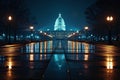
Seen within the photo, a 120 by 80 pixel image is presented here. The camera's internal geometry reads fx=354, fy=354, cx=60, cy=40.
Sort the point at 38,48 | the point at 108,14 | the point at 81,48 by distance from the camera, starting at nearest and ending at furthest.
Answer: the point at 38,48
the point at 81,48
the point at 108,14

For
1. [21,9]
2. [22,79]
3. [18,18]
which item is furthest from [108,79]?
[21,9]

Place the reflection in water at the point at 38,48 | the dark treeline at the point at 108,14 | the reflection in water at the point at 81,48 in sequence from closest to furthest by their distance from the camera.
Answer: the reflection in water at the point at 38,48 → the reflection in water at the point at 81,48 → the dark treeline at the point at 108,14

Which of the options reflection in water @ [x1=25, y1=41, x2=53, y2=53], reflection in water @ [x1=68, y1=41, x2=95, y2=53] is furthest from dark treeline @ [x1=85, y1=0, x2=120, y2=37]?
reflection in water @ [x1=25, y1=41, x2=53, y2=53]

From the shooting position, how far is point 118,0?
8562 cm

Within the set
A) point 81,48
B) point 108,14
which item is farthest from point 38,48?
point 108,14

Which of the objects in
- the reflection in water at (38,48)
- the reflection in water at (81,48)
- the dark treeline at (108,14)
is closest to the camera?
the reflection in water at (38,48)

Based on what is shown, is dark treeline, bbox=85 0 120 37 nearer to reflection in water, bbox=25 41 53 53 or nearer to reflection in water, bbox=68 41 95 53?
reflection in water, bbox=68 41 95 53

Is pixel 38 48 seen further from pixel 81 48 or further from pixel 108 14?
pixel 108 14

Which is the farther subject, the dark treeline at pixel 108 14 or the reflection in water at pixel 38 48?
the dark treeline at pixel 108 14

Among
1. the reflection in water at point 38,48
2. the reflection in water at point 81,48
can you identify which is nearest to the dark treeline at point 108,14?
the reflection in water at point 81,48

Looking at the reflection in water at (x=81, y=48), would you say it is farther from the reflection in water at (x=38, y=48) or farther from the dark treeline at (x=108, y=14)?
the dark treeline at (x=108, y=14)

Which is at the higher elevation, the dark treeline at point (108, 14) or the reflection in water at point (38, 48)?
the dark treeline at point (108, 14)

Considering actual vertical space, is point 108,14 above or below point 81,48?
above

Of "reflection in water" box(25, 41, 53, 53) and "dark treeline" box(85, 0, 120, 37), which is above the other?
"dark treeline" box(85, 0, 120, 37)
